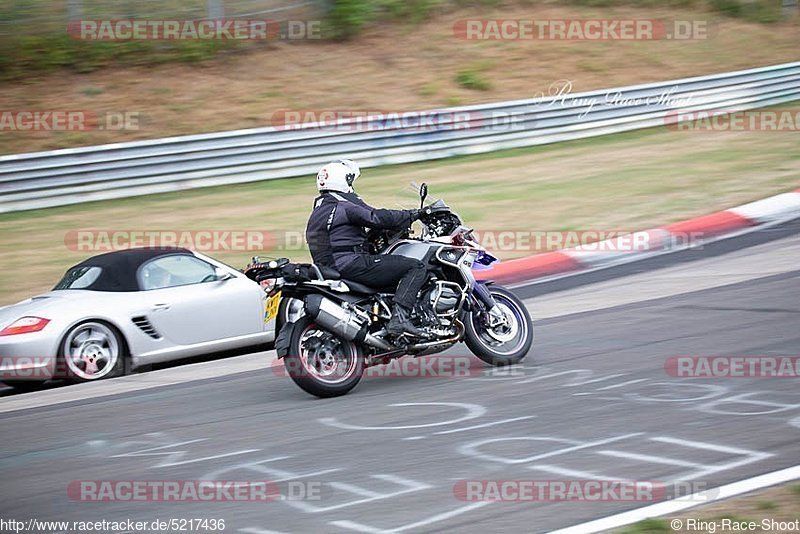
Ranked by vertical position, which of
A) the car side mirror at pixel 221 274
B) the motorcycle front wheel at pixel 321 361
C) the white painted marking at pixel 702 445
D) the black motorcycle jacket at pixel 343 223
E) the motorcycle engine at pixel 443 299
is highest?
the black motorcycle jacket at pixel 343 223

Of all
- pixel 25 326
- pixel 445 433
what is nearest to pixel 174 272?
pixel 25 326

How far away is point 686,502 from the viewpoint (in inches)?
203

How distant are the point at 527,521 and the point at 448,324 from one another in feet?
11.1

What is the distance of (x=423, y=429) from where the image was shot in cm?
693

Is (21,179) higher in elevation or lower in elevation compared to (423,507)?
higher

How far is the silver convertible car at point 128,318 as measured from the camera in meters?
9.56

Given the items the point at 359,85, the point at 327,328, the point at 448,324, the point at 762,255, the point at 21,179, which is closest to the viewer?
the point at 327,328

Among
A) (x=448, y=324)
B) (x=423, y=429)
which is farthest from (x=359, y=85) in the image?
(x=423, y=429)

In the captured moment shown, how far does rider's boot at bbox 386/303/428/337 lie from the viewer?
8.12m

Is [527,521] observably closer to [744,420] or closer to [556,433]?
[556,433]

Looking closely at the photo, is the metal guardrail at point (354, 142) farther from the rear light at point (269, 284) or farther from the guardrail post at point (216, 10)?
the rear light at point (269, 284)

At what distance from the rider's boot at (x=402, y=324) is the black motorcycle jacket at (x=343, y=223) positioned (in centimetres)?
54

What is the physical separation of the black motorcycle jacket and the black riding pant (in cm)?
8

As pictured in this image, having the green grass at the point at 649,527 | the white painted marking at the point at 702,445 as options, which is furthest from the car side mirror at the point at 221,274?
the green grass at the point at 649,527
